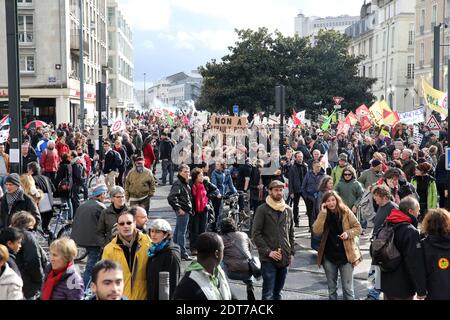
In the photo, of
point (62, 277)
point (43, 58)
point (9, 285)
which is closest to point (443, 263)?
point (62, 277)

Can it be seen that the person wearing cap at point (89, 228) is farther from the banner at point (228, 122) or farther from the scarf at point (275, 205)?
the banner at point (228, 122)

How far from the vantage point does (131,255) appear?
612 cm

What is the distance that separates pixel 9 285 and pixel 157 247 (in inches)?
51.1

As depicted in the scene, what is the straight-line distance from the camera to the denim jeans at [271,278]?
26.0 ft

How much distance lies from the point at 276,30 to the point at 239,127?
2459cm

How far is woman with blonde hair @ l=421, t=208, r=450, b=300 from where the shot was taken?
6273 millimetres

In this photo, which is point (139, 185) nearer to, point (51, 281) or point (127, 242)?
point (127, 242)

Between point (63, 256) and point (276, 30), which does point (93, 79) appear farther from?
point (63, 256)

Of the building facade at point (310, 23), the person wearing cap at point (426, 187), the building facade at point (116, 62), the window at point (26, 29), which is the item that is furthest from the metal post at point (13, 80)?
the building facade at point (310, 23)

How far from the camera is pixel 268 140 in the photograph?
71.9 ft

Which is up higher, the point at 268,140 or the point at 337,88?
the point at 337,88

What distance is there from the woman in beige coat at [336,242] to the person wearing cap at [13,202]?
3929 millimetres

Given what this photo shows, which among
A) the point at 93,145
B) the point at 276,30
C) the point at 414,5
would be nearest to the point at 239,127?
the point at 93,145
